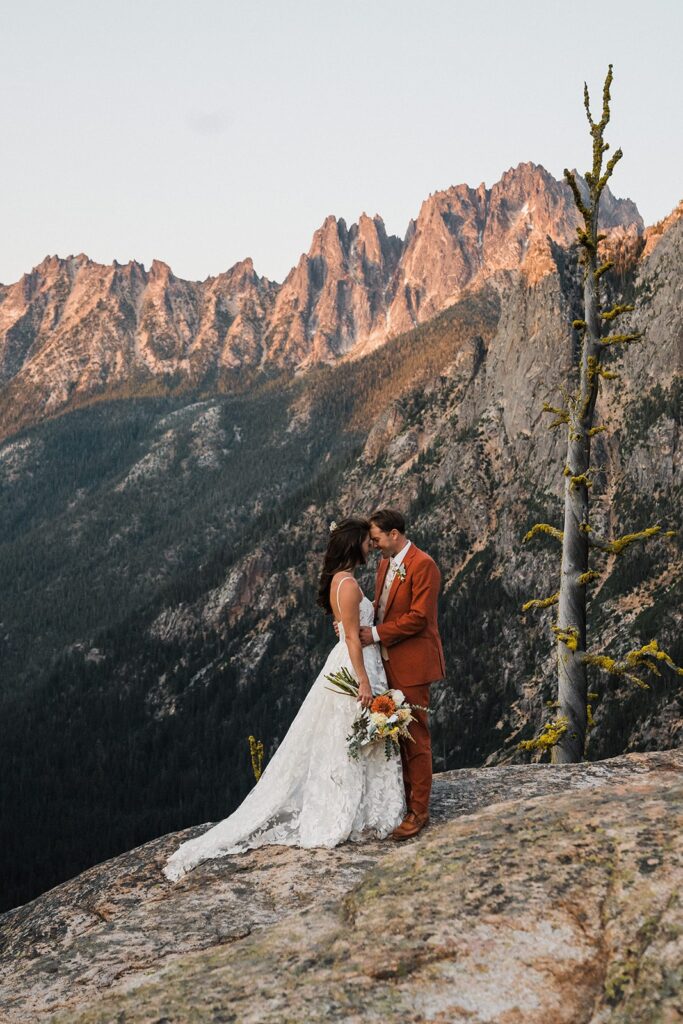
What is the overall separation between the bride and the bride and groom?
1 cm

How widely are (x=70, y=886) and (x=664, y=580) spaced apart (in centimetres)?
14736

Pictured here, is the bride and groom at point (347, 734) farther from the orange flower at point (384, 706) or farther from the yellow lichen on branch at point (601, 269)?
the yellow lichen on branch at point (601, 269)

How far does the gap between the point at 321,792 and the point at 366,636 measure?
2090 millimetres

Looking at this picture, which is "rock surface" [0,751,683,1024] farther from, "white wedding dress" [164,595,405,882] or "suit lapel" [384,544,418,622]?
"suit lapel" [384,544,418,622]

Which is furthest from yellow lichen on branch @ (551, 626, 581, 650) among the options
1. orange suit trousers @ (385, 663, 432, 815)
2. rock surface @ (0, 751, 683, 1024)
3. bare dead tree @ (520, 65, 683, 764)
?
rock surface @ (0, 751, 683, 1024)

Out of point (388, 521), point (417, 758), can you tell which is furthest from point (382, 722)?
point (388, 521)

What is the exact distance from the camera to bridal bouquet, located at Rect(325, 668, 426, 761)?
989cm

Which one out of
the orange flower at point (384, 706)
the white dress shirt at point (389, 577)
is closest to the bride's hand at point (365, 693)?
the orange flower at point (384, 706)

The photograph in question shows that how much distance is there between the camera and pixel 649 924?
194 inches

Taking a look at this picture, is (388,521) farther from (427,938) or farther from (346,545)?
(427,938)

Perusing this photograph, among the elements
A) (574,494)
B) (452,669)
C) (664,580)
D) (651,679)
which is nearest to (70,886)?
(574,494)

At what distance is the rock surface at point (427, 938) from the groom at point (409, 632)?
A: 165cm

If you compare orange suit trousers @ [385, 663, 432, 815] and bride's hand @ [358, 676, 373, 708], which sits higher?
bride's hand @ [358, 676, 373, 708]

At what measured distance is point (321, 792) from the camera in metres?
10.2
